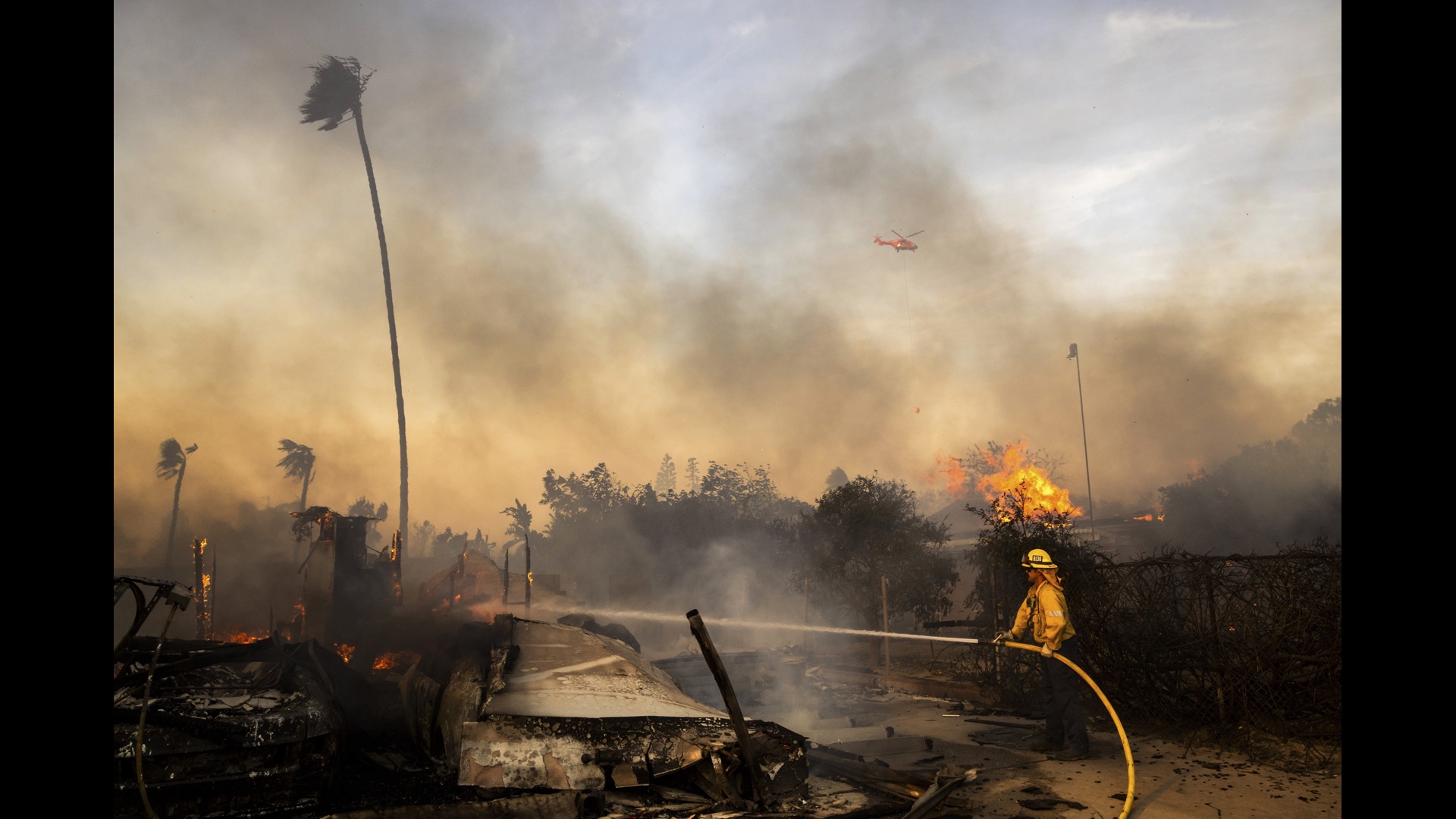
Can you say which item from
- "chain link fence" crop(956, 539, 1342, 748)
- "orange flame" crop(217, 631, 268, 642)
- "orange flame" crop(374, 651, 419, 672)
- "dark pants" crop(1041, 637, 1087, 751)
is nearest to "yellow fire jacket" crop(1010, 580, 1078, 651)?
"dark pants" crop(1041, 637, 1087, 751)

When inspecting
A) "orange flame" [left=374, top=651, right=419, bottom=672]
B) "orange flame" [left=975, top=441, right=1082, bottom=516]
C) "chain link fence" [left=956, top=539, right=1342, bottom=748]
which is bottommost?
"orange flame" [left=374, top=651, right=419, bottom=672]

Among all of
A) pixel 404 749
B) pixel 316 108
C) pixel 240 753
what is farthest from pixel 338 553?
pixel 316 108

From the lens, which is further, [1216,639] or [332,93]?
[332,93]

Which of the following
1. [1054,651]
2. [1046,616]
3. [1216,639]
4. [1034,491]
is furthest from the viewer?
[1034,491]

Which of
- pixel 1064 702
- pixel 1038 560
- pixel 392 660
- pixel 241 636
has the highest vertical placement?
pixel 1038 560

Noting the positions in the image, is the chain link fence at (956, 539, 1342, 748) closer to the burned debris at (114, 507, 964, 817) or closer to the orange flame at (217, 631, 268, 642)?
the burned debris at (114, 507, 964, 817)

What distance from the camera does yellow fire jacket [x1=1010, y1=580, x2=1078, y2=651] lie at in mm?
7871

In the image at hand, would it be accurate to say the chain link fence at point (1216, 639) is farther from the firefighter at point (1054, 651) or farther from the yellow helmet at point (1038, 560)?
the yellow helmet at point (1038, 560)

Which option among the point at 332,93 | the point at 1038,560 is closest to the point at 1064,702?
the point at 1038,560

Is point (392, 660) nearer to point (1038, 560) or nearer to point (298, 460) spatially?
point (1038, 560)

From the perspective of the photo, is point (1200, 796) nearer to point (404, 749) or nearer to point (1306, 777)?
point (1306, 777)

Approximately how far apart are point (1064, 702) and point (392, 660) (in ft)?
31.4

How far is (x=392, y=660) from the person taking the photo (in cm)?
1134

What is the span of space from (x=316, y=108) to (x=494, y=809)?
4372 cm
